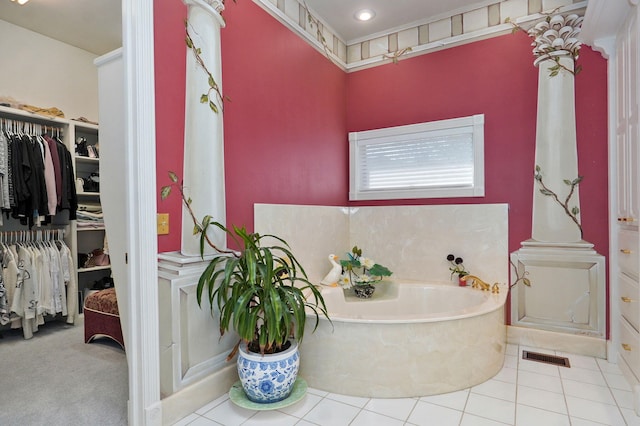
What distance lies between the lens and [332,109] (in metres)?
3.52

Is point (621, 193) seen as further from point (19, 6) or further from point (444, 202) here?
point (19, 6)

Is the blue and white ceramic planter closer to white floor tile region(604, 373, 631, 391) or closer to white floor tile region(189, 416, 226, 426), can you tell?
white floor tile region(189, 416, 226, 426)

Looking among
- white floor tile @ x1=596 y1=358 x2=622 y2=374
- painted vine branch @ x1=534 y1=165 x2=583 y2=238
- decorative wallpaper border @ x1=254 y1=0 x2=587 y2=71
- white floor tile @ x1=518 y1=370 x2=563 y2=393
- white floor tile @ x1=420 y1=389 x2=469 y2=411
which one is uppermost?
decorative wallpaper border @ x1=254 y1=0 x2=587 y2=71

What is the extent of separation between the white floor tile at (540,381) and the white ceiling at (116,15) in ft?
9.53

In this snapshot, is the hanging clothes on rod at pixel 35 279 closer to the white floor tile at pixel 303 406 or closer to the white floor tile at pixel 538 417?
the white floor tile at pixel 303 406

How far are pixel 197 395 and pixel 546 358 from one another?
2.41 m

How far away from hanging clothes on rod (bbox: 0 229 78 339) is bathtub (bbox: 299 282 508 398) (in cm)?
262

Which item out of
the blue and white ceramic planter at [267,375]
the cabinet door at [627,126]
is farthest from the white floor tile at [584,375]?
the blue and white ceramic planter at [267,375]

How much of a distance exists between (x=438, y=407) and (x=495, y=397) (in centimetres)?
37

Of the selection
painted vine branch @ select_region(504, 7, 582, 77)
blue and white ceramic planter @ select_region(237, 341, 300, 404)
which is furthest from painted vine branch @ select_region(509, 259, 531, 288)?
blue and white ceramic planter @ select_region(237, 341, 300, 404)

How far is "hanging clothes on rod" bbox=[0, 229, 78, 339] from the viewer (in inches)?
124

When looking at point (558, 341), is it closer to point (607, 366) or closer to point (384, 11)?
point (607, 366)

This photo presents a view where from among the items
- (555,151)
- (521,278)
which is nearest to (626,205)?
(555,151)

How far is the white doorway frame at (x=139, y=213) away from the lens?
68.2 inches
